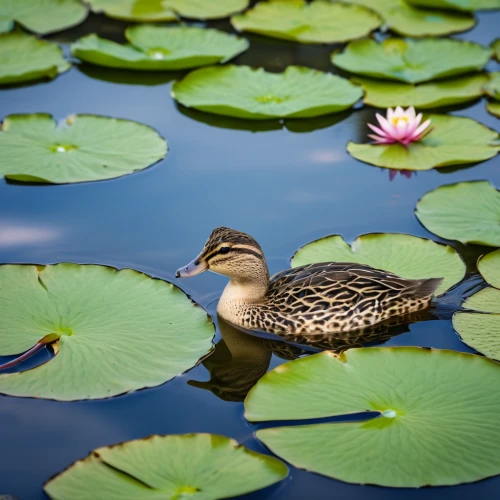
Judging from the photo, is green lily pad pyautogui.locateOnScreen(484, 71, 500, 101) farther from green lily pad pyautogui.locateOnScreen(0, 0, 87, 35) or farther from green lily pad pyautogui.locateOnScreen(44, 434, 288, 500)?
green lily pad pyautogui.locateOnScreen(44, 434, 288, 500)

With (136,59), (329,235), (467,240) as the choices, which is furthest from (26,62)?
(467,240)

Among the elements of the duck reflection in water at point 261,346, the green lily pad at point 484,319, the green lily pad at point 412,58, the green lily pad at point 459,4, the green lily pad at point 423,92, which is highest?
the green lily pad at point 459,4

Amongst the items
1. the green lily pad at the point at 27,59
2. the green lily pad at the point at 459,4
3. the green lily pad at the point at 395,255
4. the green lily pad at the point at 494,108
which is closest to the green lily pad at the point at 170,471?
the green lily pad at the point at 395,255

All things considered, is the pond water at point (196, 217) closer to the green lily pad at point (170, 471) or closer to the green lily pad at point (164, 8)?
the green lily pad at point (170, 471)

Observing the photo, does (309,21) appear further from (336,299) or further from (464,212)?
(336,299)

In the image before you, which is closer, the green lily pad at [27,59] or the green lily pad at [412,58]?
the green lily pad at [27,59]

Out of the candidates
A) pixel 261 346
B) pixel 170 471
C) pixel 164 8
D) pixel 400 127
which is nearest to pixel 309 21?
pixel 164 8

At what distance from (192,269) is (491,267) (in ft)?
7.92

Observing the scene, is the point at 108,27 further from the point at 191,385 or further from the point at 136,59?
the point at 191,385

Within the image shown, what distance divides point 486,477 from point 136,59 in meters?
6.72

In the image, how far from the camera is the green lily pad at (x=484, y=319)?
5910mm

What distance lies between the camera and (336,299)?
6.18 metres

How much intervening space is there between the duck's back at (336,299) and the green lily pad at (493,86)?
4005mm

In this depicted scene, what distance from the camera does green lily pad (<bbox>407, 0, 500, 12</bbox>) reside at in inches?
458
